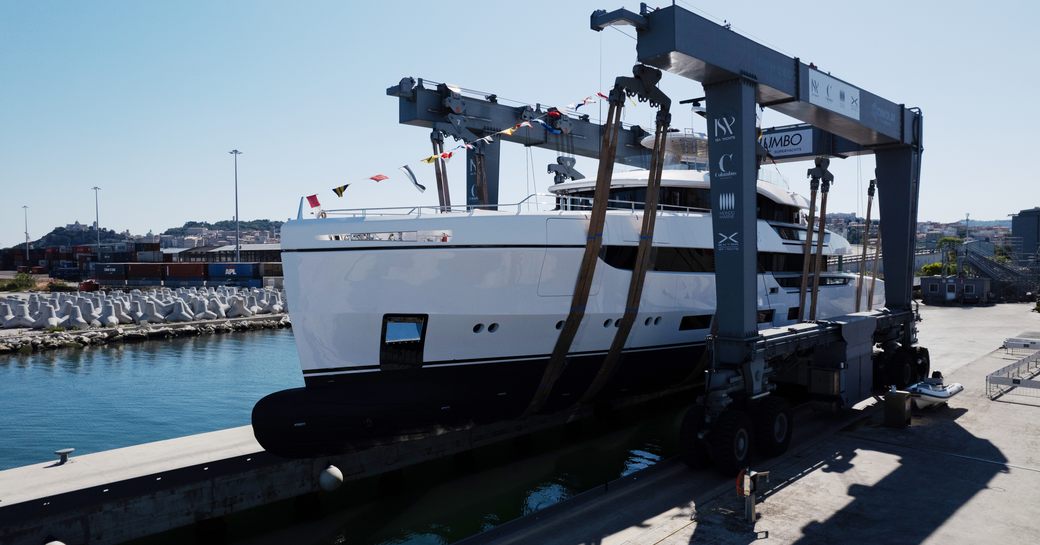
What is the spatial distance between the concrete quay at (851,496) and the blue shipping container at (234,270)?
186ft

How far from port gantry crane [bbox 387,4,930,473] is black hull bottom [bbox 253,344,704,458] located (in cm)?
64

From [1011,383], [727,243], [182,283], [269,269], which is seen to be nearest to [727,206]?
[727,243]

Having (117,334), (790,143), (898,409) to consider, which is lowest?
(117,334)

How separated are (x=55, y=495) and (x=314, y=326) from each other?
4169 mm

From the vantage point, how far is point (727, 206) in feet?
38.5

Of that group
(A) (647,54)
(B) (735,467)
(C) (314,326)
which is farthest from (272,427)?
(A) (647,54)

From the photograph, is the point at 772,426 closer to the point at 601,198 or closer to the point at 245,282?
the point at 601,198

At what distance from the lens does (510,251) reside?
38.2 ft

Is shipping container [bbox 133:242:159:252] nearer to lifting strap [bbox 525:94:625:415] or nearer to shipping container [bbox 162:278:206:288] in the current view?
shipping container [bbox 162:278:206:288]

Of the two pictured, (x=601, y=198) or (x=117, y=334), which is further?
(x=117, y=334)

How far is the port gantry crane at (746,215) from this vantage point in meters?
11.2

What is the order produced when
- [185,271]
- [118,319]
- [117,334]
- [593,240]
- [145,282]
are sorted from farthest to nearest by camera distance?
[145,282]
[185,271]
[118,319]
[117,334]
[593,240]

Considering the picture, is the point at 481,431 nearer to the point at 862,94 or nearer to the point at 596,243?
the point at 596,243

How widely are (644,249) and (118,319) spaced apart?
34.1 meters
